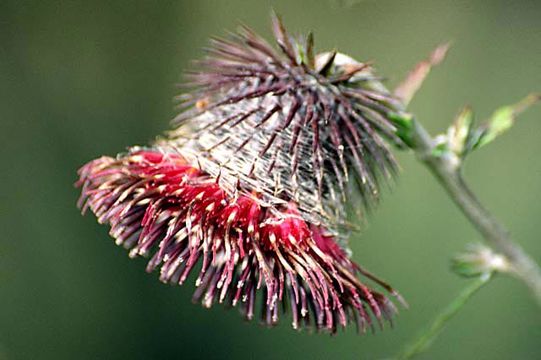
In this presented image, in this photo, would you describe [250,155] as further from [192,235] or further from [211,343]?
[211,343]

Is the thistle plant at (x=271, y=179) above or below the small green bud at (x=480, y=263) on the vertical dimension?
below

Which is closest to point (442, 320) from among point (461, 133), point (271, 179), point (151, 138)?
point (461, 133)

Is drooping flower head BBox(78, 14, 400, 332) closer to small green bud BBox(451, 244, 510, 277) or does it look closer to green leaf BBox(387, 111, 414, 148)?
green leaf BBox(387, 111, 414, 148)

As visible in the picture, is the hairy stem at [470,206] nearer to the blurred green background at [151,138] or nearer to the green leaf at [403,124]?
the green leaf at [403,124]

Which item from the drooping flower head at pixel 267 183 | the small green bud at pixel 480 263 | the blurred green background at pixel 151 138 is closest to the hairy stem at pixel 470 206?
the small green bud at pixel 480 263

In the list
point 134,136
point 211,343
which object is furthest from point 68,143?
point 211,343

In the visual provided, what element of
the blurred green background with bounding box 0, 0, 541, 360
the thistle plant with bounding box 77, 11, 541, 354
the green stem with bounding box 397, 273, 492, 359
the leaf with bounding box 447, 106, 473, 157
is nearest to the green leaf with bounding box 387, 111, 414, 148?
the thistle plant with bounding box 77, 11, 541, 354
